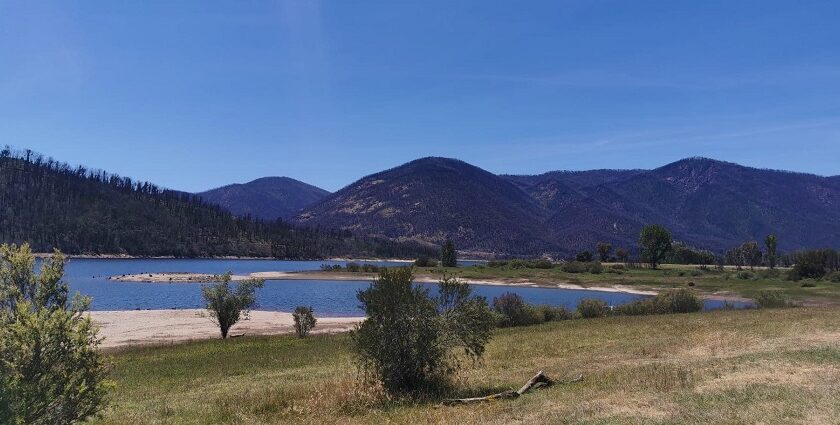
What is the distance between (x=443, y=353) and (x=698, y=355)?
34.4 feet

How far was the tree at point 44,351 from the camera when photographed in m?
8.22

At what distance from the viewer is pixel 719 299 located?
3243 inches

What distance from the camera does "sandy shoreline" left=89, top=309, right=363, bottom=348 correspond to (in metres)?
44.2

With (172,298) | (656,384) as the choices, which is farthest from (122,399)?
(172,298)

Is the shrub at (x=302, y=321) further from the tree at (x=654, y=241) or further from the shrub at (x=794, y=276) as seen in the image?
the tree at (x=654, y=241)

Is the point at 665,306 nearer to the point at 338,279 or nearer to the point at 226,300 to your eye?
the point at 226,300

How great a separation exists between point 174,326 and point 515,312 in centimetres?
3239

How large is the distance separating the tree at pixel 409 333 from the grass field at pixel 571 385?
3.14 ft

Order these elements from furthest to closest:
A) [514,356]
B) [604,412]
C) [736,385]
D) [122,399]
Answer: [514,356] → [122,399] → [736,385] → [604,412]

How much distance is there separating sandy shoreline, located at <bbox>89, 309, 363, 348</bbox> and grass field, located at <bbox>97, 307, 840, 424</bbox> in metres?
15.0

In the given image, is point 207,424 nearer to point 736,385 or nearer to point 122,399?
point 122,399

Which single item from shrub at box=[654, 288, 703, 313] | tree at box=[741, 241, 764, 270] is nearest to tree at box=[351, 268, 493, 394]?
shrub at box=[654, 288, 703, 313]

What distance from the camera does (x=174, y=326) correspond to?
175 feet

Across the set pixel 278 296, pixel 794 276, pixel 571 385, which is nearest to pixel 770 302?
pixel 571 385
